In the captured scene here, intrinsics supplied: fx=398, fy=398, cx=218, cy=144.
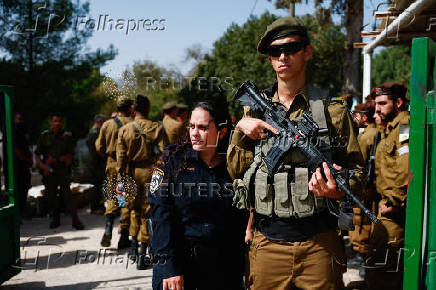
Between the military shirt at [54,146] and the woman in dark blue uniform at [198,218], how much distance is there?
5.43 metres

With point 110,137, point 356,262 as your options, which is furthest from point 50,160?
point 356,262

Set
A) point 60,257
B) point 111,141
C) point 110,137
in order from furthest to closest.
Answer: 1. point 110,137
2. point 111,141
3. point 60,257

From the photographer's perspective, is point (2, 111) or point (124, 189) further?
point (124, 189)

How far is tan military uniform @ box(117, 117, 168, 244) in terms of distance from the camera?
5281 millimetres

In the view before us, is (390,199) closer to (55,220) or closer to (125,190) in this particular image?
(125,190)

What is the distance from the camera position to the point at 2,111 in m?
4.20

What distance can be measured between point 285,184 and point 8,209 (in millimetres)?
3212

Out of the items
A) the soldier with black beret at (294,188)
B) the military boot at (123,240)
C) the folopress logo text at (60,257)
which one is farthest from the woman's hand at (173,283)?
the military boot at (123,240)

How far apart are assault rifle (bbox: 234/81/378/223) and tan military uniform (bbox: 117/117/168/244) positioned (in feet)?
10.5

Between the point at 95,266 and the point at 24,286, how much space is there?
3.11 feet

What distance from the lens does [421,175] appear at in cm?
199

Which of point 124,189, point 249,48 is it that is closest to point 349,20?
point 124,189

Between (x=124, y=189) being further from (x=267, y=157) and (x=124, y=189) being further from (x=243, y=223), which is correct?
(x=267, y=157)

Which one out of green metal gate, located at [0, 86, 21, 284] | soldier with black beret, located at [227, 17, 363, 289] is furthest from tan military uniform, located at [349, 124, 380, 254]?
green metal gate, located at [0, 86, 21, 284]
